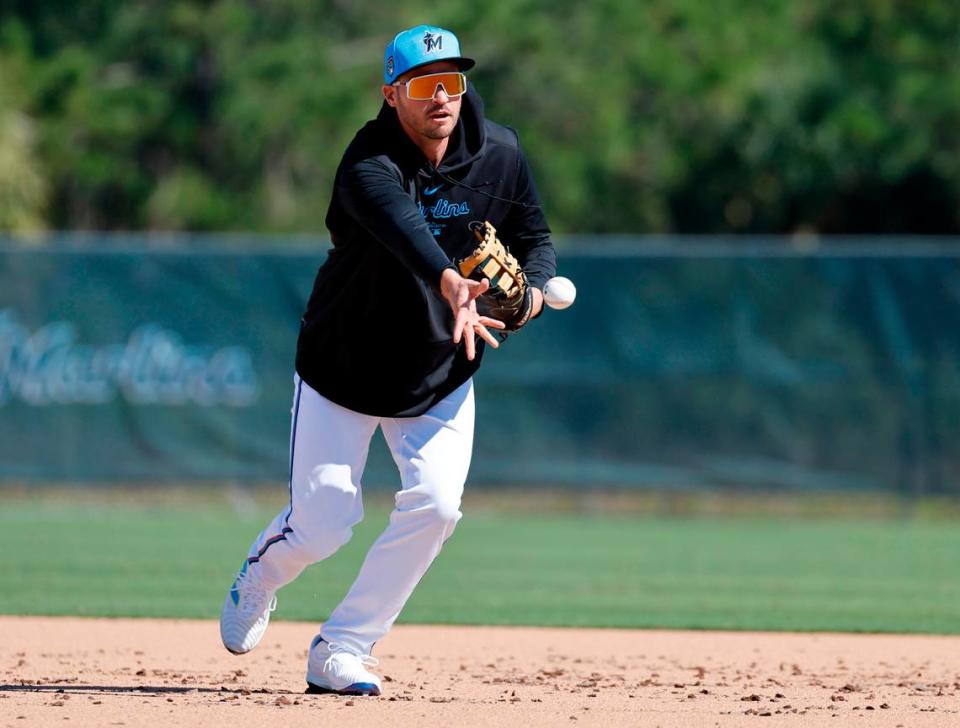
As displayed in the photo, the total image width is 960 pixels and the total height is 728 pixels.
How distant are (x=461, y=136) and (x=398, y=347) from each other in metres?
0.72

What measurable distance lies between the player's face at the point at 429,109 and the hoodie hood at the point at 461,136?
0.05 meters

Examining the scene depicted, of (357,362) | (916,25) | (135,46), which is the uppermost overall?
(916,25)

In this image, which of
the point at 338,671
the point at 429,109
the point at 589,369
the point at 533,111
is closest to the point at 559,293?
the point at 429,109

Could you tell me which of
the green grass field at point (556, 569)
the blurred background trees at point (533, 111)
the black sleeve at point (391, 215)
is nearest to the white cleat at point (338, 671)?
the black sleeve at point (391, 215)

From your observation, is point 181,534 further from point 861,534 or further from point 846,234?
point 846,234

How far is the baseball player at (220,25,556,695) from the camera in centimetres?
500

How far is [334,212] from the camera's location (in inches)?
200

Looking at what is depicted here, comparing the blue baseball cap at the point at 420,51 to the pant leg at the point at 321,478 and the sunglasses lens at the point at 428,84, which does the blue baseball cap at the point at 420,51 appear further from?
the pant leg at the point at 321,478

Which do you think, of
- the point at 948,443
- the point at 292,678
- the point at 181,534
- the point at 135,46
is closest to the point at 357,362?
the point at 292,678

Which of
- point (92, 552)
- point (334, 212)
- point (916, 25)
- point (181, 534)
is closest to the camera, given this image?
point (334, 212)

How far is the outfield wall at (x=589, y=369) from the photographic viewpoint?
1297 centimetres

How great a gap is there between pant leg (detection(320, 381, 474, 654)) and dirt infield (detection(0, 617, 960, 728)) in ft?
0.85

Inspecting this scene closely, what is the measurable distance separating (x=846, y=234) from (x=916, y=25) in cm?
361

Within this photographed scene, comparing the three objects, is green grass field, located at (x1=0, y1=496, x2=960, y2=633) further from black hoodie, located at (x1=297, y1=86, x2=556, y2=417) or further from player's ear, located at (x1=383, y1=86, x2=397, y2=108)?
player's ear, located at (x1=383, y1=86, x2=397, y2=108)
